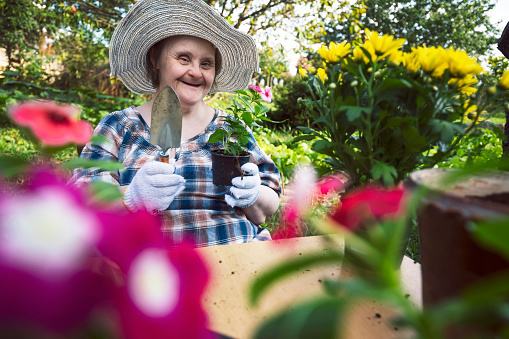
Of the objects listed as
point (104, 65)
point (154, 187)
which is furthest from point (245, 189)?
point (104, 65)

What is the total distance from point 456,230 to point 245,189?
37.4 inches

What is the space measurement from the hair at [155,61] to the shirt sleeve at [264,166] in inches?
19.3

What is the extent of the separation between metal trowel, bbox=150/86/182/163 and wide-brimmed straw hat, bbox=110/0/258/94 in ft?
1.68

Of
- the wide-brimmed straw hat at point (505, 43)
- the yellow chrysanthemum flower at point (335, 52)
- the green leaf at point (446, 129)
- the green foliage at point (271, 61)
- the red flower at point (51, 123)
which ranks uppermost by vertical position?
the green foliage at point (271, 61)

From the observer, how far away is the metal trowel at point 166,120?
1.04m

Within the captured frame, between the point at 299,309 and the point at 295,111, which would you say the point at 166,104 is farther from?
the point at 295,111

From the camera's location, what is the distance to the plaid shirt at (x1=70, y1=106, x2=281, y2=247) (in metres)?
1.25

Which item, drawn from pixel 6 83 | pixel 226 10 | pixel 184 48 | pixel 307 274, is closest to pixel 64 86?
pixel 6 83

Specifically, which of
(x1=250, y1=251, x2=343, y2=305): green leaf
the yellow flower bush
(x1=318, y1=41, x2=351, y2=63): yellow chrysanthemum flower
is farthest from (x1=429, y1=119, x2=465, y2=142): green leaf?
(x1=250, y1=251, x2=343, y2=305): green leaf

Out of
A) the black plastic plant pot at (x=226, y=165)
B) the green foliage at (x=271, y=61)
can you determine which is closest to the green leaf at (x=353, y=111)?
the black plastic plant pot at (x=226, y=165)

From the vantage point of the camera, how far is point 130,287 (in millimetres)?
209

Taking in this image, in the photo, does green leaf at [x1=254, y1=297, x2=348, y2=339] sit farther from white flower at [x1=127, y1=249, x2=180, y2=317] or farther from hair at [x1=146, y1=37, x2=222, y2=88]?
hair at [x1=146, y1=37, x2=222, y2=88]

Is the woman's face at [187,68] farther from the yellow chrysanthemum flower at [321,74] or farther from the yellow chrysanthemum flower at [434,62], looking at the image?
the yellow chrysanthemum flower at [434,62]

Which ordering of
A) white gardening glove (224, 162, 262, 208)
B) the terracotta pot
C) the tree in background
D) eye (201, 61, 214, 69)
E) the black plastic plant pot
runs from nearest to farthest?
the terracotta pot
the black plastic plant pot
white gardening glove (224, 162, 262, 208)
eye (201, 61, 214, 69)
the tree in background
